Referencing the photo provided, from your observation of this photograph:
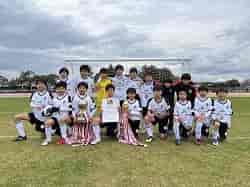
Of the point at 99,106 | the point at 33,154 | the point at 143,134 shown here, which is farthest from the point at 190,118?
the point at 33,154

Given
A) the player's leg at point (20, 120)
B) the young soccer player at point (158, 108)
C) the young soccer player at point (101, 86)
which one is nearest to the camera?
the player's leg at point (20, 120)

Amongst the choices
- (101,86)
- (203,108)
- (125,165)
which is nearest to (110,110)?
(101,86)

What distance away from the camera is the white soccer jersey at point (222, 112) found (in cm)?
616

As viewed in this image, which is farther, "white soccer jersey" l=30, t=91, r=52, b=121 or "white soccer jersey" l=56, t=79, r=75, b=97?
"white soccer jersey" l=56, t=79, r=75, b=97

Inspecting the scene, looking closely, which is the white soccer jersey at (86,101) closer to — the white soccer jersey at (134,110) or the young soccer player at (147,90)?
the white soccer jersey at (134,110)

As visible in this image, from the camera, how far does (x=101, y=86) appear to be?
667 centimetres

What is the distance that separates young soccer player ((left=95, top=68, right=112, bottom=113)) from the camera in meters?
6.63

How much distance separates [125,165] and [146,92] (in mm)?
3083

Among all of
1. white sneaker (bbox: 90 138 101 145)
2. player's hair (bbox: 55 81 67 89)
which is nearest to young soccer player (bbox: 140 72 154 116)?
white sneaker (bbox: 90 138 101 145)

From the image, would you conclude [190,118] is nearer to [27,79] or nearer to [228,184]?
[228,184]

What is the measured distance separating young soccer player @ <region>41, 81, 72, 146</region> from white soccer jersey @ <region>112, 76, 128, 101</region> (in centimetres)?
134

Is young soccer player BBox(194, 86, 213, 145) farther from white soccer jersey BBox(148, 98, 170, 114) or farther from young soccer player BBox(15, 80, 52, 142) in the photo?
young soccer player BBox(15, 80, 52, 142)

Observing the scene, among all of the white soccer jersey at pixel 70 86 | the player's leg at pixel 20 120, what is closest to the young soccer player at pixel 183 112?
the white soccer jersey at pixel 70 86

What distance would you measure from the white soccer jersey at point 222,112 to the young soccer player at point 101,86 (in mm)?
2680
